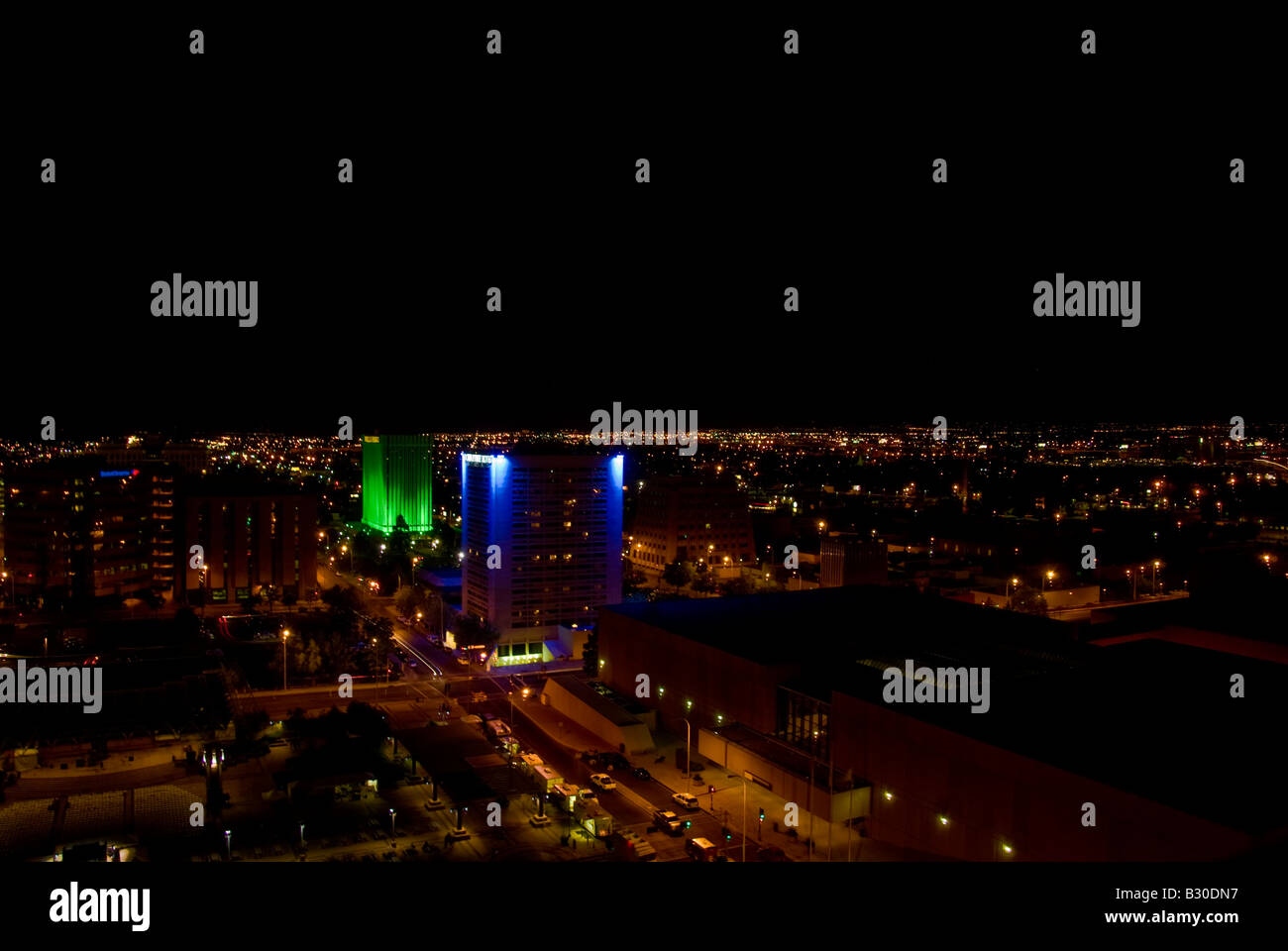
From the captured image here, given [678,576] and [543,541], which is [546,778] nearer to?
[543,541]

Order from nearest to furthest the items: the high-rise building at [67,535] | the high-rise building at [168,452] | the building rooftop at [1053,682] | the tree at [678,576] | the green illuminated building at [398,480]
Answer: the building rooftop at [1053,682] → the high-rise building at [67,535] → the tree at [678,576] → the green illuminated building at [398,480] → the high-rise building at [168,452]

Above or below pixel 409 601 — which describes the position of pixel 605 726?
below

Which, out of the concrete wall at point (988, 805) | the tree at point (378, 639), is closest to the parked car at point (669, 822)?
the concrete wall at point (988, 805)

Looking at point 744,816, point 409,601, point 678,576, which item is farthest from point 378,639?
point 744,816

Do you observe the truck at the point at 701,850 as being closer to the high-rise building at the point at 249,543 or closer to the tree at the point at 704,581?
the tree at the point at 704,581

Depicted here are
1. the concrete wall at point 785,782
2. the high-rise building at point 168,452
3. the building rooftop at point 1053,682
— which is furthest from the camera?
the high-rise building at point 168,452
